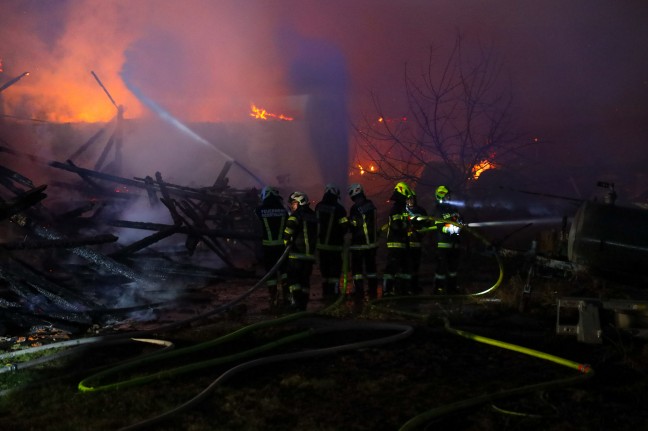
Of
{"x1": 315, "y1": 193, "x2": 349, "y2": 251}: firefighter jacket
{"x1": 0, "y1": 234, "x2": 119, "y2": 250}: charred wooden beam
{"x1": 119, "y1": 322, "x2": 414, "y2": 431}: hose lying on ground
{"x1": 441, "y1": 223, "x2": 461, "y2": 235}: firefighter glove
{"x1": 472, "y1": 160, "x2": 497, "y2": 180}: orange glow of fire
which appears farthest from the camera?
{"x1": 472, "y1": 160, "x2": 497, "y2": 180}: orange glow of fire

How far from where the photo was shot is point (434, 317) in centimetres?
707

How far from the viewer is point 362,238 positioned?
29.7ft

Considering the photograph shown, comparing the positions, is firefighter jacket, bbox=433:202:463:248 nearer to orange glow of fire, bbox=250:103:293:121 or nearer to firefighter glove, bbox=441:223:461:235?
firefighter glove, bbox=441:223:461:235

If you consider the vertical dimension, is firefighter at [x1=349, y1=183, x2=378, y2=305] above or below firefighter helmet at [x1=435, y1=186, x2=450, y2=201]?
below

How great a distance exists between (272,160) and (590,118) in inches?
633

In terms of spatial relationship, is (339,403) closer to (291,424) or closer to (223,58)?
(291,424)

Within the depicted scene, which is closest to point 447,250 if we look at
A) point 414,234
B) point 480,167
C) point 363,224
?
point 414,234

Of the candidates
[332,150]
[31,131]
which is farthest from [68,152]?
[332,150]

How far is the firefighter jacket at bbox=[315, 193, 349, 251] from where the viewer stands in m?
8.78

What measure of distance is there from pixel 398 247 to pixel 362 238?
0.67 metres

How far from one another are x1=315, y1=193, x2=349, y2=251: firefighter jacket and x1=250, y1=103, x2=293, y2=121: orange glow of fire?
23.7 metres

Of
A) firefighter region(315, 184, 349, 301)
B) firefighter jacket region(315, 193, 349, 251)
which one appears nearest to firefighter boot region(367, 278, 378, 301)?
firefighter region(315, 184, 349, 301)

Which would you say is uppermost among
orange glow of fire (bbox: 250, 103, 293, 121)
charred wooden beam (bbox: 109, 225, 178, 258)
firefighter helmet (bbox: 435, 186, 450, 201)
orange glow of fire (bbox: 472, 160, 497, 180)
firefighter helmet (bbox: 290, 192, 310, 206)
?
orange glow of fire (bbox: 250, 103, 293, 121)

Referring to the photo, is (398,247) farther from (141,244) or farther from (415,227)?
(141,244)
